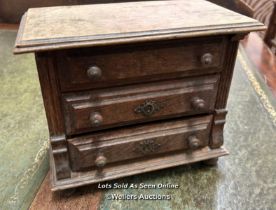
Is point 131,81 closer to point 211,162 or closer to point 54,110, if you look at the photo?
point 54,110

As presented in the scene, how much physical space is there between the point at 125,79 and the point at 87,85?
0.46ft

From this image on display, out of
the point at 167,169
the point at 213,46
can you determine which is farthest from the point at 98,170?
the point at 213,46

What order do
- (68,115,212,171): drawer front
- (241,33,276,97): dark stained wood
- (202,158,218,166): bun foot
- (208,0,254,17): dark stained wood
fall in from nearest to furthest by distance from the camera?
(68,115,212,171): drawer front < (202,158,218,166): bun foot < (241,33,276,97): dark stained wood < (208,0,254,17): dark stained wood

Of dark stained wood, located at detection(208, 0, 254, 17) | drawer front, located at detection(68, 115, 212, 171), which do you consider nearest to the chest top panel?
drawer front, located at detection(68, 115, 212, 171)

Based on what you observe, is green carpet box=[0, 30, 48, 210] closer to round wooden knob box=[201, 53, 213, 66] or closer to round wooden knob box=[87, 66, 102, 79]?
round wooden knob box=[87, 66, 102, 79]

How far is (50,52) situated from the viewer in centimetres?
89

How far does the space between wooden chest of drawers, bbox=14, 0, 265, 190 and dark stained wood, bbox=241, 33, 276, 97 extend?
1.08 meters

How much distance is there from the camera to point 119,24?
3.25 ft

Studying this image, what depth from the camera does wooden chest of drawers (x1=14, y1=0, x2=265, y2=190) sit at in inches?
36.3

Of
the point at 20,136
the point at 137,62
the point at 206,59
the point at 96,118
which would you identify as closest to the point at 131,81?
the point at 137,62

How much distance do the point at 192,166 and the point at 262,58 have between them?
63.6 inches

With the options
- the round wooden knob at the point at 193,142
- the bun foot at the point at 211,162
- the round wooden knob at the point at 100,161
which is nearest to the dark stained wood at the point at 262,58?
the bun foot at the point at 211,162

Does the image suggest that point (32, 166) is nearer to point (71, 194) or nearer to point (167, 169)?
point (71, 194)

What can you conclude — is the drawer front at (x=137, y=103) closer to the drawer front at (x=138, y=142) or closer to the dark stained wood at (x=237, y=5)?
the drawer front at (x=138, y=142)
